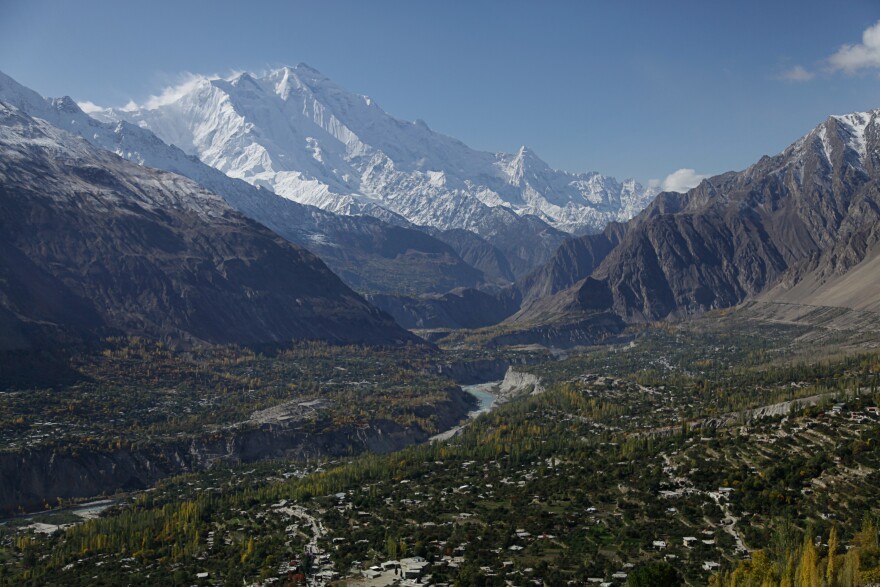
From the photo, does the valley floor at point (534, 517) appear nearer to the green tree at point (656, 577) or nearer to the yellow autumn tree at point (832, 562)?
the green tree at point (656, 577)

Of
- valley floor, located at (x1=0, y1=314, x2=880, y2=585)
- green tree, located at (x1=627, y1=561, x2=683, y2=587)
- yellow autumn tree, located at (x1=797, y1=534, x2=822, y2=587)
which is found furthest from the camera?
valley floor, located at (x1=0, y1=314, x2=880, y2=585)

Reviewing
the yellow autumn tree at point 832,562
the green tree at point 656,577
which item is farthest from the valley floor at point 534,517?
the yellow autumn tree at point 832,562

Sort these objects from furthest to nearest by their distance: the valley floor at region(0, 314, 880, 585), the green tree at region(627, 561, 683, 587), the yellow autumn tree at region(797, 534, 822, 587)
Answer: the valley floor at region(0, 314, 880, 585) → the green tree at region(627, 561, 683, 587) → the yellow autumn tree at region(797, 534, 822, 587)

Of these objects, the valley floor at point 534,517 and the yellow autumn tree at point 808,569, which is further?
the valley floor at point 534,517

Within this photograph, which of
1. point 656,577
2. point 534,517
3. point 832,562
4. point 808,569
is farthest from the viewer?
point 534,517

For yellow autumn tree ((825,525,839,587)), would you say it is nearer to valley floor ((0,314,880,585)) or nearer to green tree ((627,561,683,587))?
valley floor ((0,314,880,585))

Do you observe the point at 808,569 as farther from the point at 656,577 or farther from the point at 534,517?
the point at 534,517

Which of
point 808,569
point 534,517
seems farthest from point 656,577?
point 534,517

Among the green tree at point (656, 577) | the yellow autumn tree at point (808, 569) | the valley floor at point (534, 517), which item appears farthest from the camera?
the valley floor at point (534, 517)

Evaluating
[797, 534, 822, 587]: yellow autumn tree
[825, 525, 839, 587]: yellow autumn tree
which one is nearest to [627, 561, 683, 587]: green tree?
[797, 534, 822, 587]: yellow autumn tree

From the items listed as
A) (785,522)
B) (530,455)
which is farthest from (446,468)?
(785,522)

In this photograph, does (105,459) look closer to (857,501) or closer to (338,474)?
(338,474)
